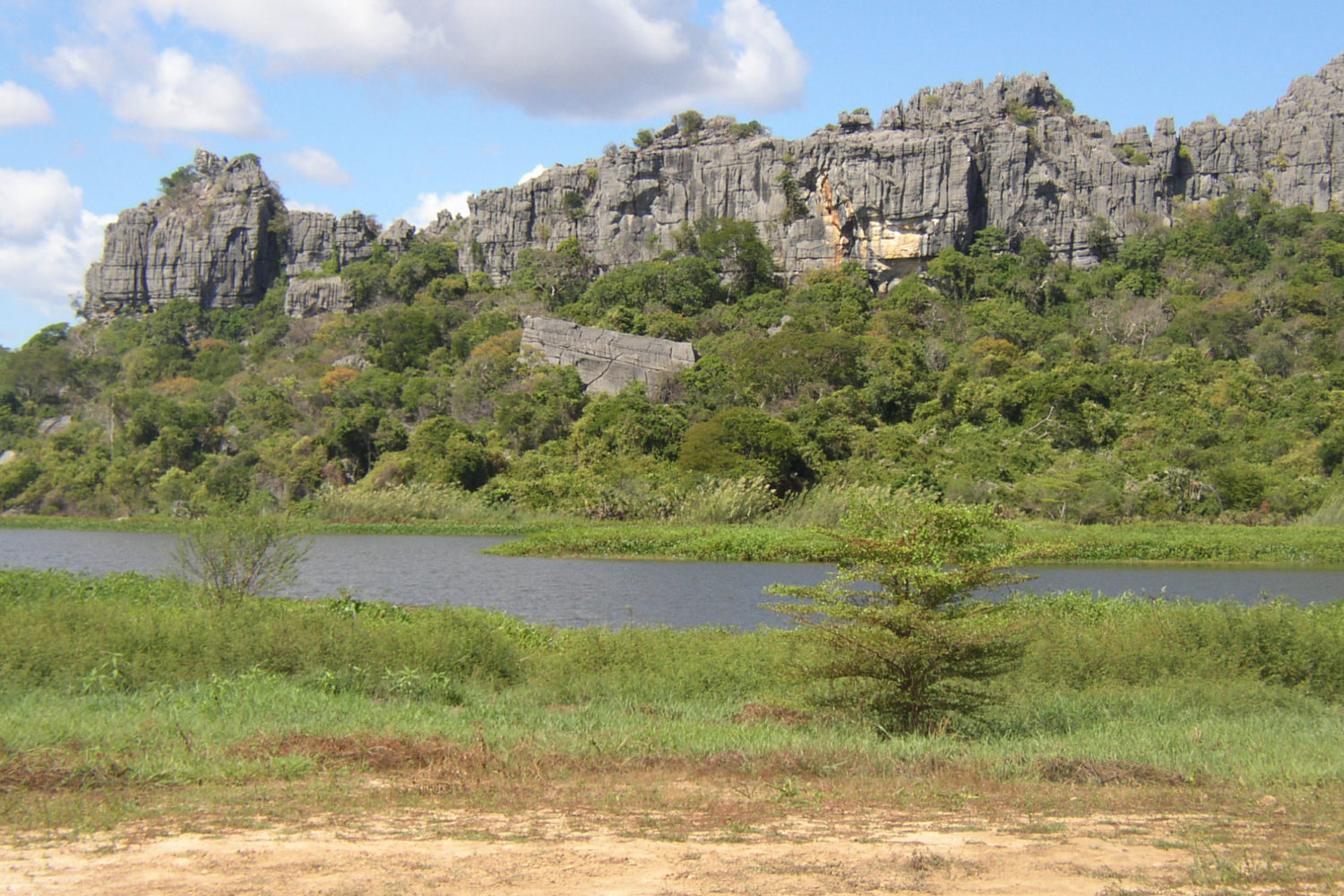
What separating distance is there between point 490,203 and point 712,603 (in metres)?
55.3

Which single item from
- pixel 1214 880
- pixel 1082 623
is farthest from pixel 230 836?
pixel 1082 623

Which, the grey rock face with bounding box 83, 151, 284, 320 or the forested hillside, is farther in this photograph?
the grey rock face with bounding box 83, 151, 284, 320

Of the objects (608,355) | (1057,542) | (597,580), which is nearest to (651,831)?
(597,580)

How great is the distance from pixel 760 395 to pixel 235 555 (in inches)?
1302

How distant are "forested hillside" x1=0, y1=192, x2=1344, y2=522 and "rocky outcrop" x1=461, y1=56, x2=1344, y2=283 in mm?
2200

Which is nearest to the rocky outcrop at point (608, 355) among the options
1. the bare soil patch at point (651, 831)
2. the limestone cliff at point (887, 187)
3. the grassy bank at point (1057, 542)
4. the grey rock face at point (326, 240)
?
the limestone cliff at point (887, 187)

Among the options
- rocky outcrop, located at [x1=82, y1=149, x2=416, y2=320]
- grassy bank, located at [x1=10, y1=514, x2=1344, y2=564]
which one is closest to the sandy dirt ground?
grassy bank, located at [x1=10, y1=514, x2=1344, y2=564]

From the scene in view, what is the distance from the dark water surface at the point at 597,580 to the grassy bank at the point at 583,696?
4.03m

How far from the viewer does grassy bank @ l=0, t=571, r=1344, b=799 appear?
830cm

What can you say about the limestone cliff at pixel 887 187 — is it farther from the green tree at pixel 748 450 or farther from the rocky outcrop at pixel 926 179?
the green tree at pixel 748 450

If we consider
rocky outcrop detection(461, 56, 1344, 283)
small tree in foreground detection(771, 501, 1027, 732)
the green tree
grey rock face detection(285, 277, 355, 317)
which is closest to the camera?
small tree in foreground detection(771, 501, 1027, 732)

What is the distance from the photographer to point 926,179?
59125mm

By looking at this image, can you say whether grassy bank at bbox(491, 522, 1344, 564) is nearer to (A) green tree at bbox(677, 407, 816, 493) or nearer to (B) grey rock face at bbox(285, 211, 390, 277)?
(A) green tree at bbox(677, 407, 816, 493)

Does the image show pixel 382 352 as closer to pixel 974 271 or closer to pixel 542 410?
pixel 542 410
